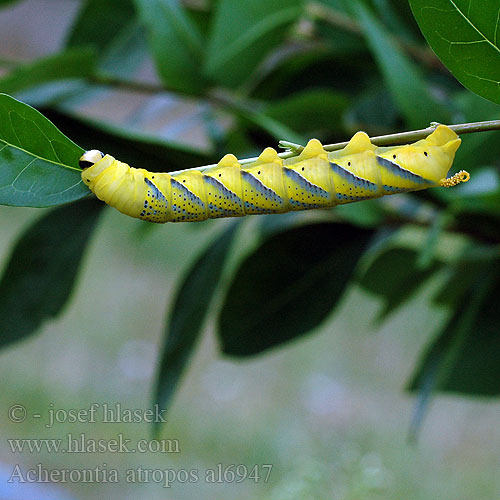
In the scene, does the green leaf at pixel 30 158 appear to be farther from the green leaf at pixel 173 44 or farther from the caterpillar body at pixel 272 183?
the green leaf at pixel 173 44

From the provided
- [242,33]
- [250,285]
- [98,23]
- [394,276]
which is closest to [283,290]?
[250,285]

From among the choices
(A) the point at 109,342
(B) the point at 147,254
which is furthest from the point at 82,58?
(B) the point at 147,254

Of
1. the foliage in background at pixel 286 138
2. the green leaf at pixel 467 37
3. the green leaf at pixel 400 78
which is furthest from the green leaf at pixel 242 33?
the green leaf at pixel 467 37

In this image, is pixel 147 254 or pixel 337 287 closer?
pixel 337 287

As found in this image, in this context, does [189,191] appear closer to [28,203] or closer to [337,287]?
[28,203]

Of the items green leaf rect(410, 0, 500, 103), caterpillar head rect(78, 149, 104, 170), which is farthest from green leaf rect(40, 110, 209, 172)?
green leaf rect(410, 0, 500, 103)

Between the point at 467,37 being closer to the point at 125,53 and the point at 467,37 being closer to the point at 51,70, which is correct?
the point at 51,70
